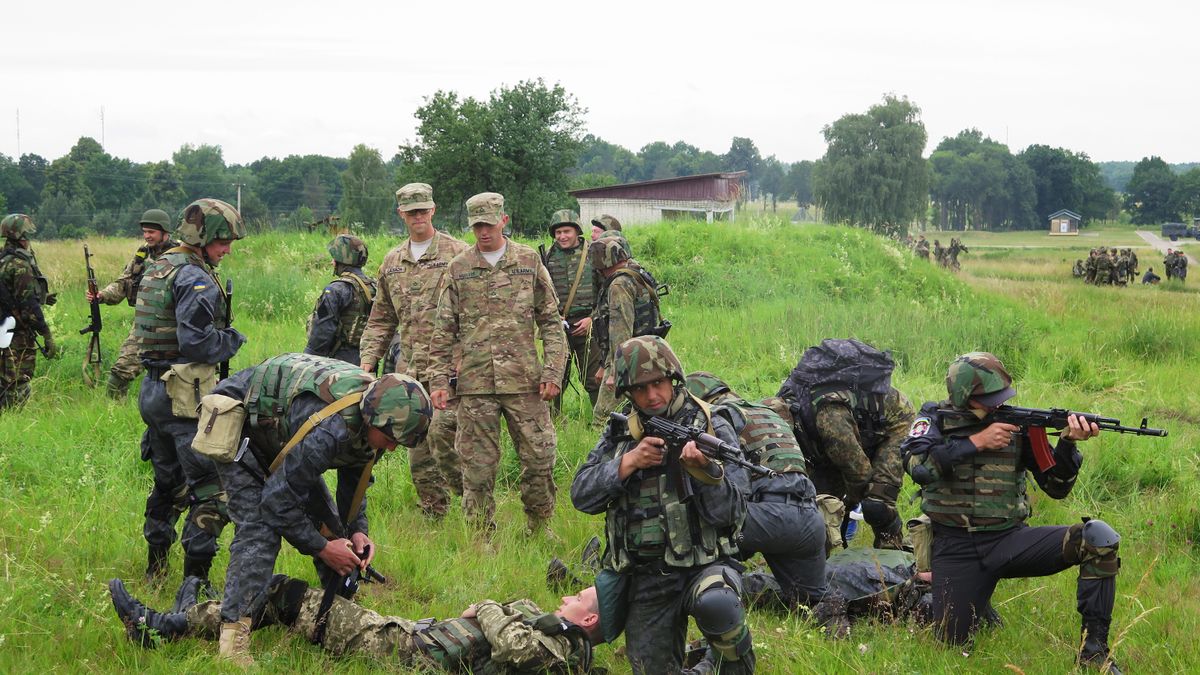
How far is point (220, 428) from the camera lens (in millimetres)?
4164

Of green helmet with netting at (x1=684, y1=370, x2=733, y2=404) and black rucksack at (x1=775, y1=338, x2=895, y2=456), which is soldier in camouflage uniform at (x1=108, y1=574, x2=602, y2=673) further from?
black rucksack at (x1=775, y1=338, x2=895, y2=456)

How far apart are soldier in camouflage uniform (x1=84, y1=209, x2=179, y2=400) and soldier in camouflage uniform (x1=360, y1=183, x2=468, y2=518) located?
6.58ft

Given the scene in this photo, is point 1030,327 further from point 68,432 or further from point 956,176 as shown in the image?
point 956,176

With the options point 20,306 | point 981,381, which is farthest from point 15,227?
point 981,381

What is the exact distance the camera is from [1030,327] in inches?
534

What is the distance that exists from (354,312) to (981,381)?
4426 millimetres

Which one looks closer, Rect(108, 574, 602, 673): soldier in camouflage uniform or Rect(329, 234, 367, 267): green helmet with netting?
Rect(108, 574, 602, 673): soldier in camouflage uniform

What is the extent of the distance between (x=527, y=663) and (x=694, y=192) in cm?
2776

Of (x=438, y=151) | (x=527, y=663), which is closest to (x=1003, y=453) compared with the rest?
(x=527, y=663)

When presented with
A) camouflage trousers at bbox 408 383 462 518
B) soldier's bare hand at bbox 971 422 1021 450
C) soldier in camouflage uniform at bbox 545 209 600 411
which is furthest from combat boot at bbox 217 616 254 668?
soldier in camouflage uniform at bbox 545 209 600 411

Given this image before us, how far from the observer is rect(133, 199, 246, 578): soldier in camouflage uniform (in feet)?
16.1

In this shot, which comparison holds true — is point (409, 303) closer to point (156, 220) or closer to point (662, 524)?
point (156, 220)

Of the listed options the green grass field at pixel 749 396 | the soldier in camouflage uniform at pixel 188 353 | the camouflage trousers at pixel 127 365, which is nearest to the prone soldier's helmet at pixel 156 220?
the camouflage trousers at pixel 127 365

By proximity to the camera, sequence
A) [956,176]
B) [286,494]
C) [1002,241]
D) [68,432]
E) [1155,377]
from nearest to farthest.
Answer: [286,494], [68,432], [1155,377], [1002,241], [956,176]
